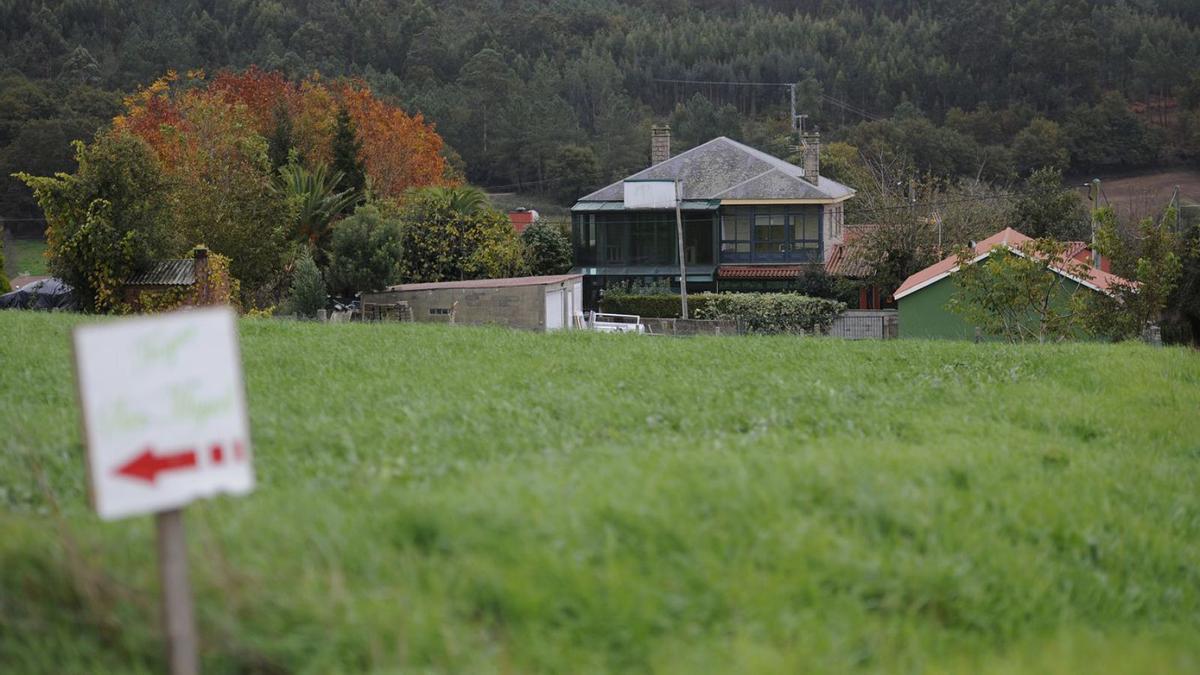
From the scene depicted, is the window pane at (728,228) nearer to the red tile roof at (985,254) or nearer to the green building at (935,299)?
the red tile roof at (985,254)

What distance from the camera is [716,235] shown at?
1966 inches

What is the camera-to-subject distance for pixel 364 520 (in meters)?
6.04

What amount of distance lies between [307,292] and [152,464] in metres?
28.9

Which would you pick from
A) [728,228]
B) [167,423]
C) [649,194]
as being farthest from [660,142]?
[167,423]

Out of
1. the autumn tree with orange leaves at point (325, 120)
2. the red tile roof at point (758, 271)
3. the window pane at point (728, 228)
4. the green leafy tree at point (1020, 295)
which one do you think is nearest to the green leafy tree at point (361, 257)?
the autumn tree with orange leaves at point (325, 120)

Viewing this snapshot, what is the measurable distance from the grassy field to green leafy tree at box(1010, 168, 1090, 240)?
41.2 meters

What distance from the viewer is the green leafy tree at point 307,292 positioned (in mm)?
32531

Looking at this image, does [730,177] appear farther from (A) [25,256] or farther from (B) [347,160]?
(A) [25,256]

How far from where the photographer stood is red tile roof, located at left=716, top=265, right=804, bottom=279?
161 feet

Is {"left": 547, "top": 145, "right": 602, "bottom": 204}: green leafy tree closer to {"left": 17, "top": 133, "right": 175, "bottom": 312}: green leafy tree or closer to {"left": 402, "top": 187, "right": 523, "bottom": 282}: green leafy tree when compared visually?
{"left": 402, "top": 187, "right": 523, "bottom": 282}: green leafy tree

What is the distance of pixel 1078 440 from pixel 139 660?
7503mm

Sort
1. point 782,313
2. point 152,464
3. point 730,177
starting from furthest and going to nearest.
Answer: point 730,177
point 782,313
point 152,464

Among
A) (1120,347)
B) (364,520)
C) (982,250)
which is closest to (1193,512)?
(364,520)

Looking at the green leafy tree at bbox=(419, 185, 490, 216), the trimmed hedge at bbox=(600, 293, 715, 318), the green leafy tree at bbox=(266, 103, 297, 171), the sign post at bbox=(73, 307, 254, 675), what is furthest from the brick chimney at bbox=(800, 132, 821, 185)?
the sign post at bbox=(73, 307, 254, 675)
